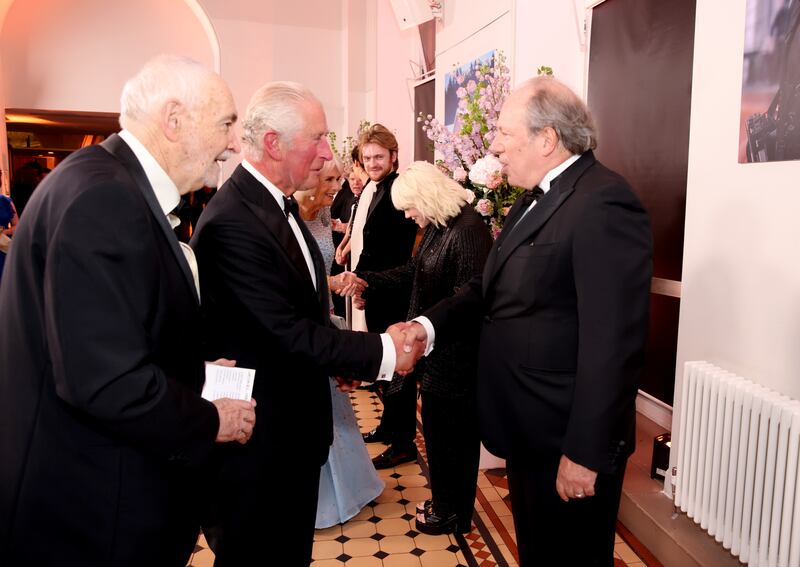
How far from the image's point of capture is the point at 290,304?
1.83 metres

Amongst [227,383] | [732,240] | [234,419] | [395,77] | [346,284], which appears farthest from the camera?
[395,77]

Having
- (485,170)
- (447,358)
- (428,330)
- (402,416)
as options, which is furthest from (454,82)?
(428,330)

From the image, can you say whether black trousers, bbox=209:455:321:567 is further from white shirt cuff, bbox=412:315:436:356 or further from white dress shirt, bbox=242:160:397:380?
white shirt cuff, bbox=412:315:436:356

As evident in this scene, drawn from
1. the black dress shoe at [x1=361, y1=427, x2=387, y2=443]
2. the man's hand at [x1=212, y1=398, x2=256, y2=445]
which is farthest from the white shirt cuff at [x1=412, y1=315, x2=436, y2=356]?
the black dress shoe at [x1=361, y1=427, x2=387, y2=443]

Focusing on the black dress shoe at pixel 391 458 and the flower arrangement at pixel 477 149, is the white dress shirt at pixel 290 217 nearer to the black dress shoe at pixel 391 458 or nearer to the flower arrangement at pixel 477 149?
the flower arrangement at pixel 477 149

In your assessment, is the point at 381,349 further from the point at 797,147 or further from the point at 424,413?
the point at 797,147

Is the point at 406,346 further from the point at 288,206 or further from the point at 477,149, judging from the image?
the point at 477,149

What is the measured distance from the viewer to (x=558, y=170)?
187cm

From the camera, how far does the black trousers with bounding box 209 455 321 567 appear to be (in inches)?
71.2

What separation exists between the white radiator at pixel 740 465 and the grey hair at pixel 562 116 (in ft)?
3.95

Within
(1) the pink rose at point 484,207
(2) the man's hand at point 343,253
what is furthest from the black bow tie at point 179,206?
(2) the man's hand at point 343,253

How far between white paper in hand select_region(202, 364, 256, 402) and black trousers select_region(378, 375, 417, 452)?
2.43 meters

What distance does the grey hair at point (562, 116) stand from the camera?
183 cm

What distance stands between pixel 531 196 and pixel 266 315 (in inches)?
36.6
